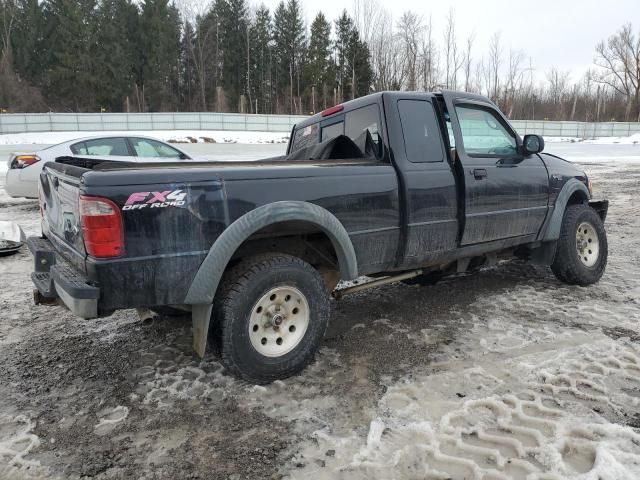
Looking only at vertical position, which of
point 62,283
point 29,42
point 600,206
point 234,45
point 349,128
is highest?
point 234,45

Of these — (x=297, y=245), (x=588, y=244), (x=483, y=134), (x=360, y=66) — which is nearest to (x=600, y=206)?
(x=588, y=244)

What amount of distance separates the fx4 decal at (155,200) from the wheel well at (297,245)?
578 mm

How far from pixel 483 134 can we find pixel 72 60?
2293 inches

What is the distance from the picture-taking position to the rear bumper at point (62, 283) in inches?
104

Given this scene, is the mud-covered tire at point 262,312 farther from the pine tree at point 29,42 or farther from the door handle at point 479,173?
the pine tree at point 29,42

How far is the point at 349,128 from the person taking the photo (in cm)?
431

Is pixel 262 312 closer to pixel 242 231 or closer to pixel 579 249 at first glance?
pixel 242 231

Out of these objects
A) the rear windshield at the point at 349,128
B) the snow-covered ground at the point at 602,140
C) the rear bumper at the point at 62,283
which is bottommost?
the rear bumper at the point at 62,283

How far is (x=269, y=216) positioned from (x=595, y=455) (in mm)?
2124

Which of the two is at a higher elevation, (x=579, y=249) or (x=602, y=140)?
(x=602, y=140)

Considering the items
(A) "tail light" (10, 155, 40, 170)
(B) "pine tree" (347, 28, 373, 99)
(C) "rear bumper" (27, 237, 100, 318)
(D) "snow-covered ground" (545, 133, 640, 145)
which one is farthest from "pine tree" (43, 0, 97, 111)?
(C) "rear bumper" (27, 237, 100, 318)

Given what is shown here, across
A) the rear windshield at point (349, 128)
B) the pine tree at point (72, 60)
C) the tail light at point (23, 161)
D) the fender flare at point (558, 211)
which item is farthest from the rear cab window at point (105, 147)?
the pine tree at point (72, 60)

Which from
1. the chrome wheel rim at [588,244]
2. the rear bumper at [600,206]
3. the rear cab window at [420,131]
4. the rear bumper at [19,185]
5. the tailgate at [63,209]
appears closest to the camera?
the tailgate at [63,209]

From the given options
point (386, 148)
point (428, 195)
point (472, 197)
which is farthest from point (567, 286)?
point (386, 148)
